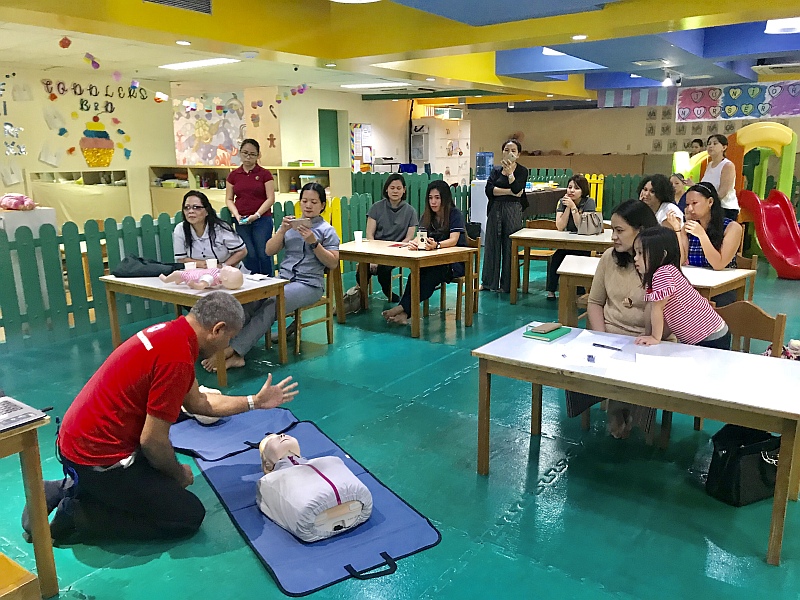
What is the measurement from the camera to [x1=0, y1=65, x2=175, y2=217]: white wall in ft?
29.6

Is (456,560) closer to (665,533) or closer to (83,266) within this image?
(665,533)

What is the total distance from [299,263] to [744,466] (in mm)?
3885

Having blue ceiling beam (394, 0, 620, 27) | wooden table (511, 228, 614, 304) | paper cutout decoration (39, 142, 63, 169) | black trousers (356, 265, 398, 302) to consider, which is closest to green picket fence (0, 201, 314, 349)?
black trousers (356, 265, 398, 302)

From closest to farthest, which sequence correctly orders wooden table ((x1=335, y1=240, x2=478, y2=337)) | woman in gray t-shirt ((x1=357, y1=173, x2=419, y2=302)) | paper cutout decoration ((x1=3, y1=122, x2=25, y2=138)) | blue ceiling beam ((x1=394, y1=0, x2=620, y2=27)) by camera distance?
blue ceiling beam ((x1=394, y1=0, x2=620, y2=27)) → wooden table ((x1=335, y1=240, x2=478, y2=337)) → woman in gray t-shirt ((x1=357, y1=173, x2=419, y2=302)) → paper cutout decoration ((x1=3, y1=122, x2=25, y2=138))

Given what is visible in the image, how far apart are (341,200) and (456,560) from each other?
6.70 meters

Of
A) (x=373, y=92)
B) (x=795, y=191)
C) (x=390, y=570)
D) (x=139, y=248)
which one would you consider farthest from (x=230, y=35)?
(x=795, y=191)

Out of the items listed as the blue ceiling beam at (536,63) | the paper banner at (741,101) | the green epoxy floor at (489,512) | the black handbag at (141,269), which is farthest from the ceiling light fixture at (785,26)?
the paper banner at (741,101)

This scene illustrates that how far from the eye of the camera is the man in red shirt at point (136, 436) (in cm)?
274

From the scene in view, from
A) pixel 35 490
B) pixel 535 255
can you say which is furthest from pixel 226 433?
pixel 535 255

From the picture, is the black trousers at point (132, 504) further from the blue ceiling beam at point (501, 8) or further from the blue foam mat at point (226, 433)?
the blue ceiling beam at point (501, 8)

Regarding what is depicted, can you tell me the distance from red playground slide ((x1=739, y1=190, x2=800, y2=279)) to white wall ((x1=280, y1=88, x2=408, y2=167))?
7944 millimetres

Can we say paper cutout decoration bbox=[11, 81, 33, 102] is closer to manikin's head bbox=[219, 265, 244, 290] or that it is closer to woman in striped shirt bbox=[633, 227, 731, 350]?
manikin's head bbox=[219, 265, 244, 290]

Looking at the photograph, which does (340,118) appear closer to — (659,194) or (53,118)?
(53,118)

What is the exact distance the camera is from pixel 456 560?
287cm
